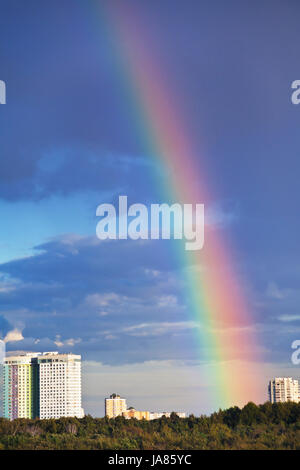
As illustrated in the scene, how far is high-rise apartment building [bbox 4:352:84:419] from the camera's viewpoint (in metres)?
101

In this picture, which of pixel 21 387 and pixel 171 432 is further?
pixel 21 387

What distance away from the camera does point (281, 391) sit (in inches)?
4013

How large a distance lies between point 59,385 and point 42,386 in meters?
A: 4.00

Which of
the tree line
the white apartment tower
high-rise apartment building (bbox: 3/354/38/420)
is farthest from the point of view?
high-rise apartment building (bbox: 3/354/38/420)

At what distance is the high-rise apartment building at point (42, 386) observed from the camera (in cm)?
10106

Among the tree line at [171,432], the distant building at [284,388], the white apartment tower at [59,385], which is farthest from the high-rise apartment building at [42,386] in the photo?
the tree line at [171,432]

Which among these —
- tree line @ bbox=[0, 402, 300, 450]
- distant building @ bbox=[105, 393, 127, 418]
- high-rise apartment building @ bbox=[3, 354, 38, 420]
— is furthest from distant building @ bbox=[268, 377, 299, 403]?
tree line @ bbox=[0, 402, 300, 450]

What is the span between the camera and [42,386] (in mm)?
105250

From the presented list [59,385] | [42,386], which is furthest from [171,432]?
[42,386]

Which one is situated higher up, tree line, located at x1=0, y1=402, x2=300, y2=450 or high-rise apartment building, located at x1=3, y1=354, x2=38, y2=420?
high-rise apartment building, located at x1=3, y1=354, x2=38, y2=420

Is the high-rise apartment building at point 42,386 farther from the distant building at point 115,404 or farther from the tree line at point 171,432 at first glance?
the tree line at point 171,432

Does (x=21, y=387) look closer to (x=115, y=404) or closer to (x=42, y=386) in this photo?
(x=42, y=386)

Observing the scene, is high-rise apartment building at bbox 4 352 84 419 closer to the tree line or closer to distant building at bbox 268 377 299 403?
distant building at bbox 268 377 299 403
